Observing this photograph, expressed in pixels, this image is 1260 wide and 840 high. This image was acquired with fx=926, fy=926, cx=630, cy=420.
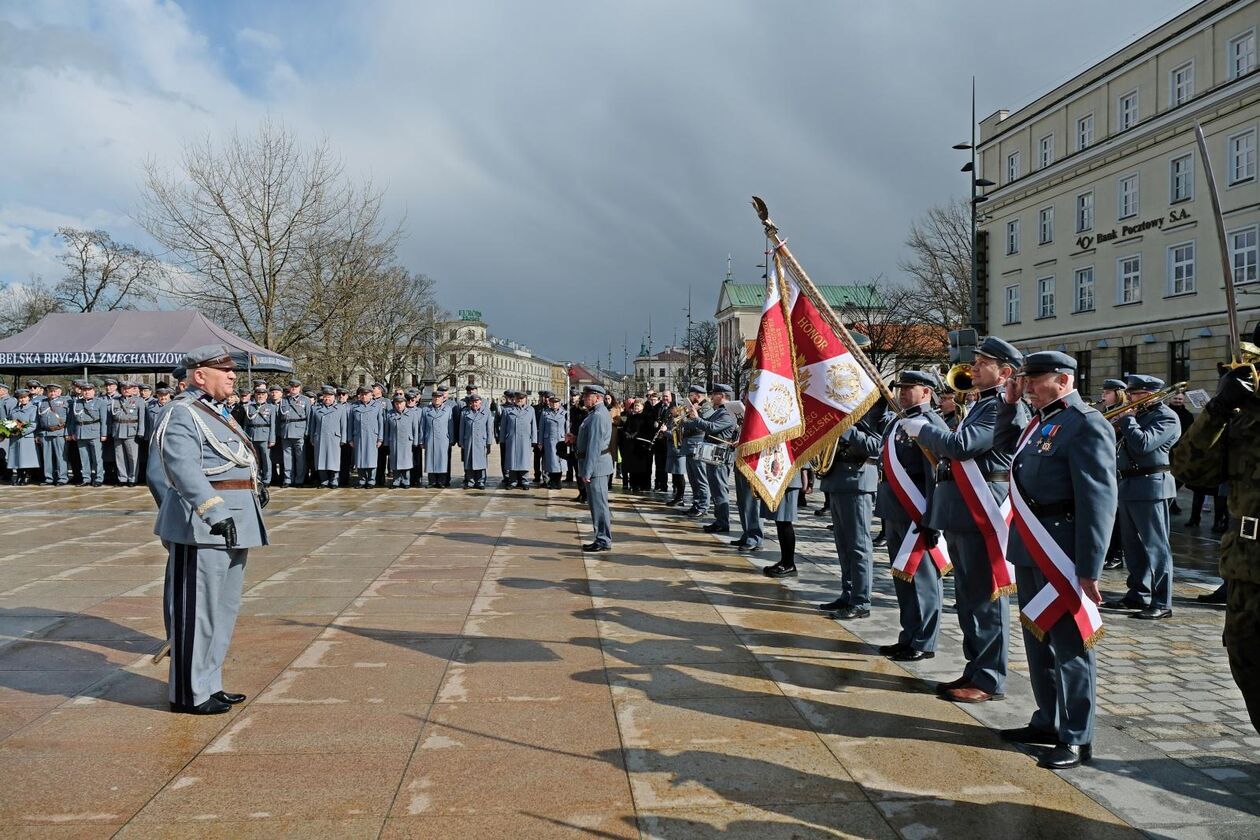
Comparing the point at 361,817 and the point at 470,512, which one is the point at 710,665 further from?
the point at 470,512

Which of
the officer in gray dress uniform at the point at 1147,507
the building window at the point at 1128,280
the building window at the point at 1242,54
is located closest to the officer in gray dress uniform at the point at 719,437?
the officer in gray dress uniform at the point at 1147,507

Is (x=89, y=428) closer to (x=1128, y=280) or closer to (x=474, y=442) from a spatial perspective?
(x=474, y=442)

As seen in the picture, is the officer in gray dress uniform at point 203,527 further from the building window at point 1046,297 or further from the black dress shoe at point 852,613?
the building window at point 1046,297

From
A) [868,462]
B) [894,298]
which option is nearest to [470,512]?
[868,462]

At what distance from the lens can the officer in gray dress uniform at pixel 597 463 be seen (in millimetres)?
10352

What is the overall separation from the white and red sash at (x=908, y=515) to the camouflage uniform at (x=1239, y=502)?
234 cm

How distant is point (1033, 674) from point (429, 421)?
50.8 ft

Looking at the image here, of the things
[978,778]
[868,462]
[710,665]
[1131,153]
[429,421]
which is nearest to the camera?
[978,778]

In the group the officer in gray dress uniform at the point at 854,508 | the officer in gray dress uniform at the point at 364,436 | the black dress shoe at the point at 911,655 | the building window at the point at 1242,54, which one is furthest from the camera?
the building window at the point at 1242,54

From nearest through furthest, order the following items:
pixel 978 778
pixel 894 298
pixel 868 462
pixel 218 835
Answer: pixel 218 835, pixel 978 778, pixel 868 462, pixel 894 298

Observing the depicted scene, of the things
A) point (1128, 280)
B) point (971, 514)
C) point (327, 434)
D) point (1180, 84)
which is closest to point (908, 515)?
point (971, 514)

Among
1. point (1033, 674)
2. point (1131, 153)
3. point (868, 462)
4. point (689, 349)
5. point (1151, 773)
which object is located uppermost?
point (1131, 153)

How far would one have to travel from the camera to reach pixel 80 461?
18812mm

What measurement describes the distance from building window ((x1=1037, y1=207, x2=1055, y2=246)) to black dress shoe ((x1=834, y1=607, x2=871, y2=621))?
41361 mm
